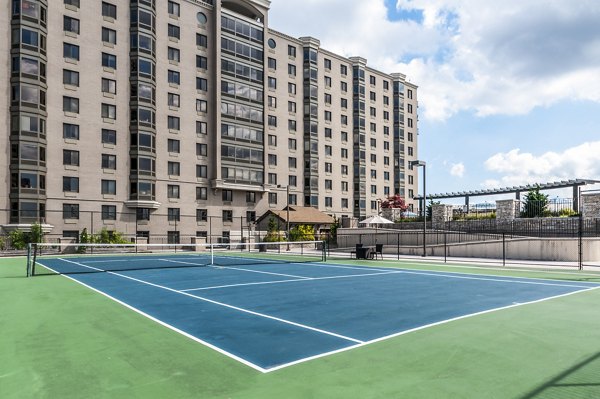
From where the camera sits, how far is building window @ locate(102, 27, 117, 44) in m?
53.8

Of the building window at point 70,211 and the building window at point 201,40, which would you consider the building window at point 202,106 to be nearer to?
the building window at point 201,40

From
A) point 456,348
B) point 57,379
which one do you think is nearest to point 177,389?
point 57,379

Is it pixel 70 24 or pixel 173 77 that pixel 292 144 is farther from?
pixel 70 24

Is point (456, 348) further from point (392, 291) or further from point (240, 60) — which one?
point (240, 60)

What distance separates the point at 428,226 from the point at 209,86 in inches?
1417

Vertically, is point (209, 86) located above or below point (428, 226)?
above

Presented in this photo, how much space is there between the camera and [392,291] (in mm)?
15680

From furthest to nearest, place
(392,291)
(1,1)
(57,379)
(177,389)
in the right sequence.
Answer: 1. (1,1)
2. (392,291)
3. (57,379)
4. (177,389)

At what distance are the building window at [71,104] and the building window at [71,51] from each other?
4812 mm

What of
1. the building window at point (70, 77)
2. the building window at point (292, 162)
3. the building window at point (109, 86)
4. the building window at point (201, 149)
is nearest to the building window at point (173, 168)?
the building window at point (201, 149)

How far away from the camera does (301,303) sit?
511 inches

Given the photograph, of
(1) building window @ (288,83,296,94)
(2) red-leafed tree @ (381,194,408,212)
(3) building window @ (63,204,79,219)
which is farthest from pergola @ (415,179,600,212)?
(3) building window @ (63,204,79,219)

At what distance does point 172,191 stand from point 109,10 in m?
23.5

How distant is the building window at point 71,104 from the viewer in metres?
50.8
